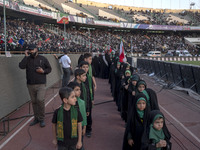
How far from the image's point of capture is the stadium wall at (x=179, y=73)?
10.8 meters

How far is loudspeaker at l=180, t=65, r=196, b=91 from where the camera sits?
1126cm

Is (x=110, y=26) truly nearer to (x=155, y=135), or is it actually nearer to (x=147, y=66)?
(x=147, y=66)

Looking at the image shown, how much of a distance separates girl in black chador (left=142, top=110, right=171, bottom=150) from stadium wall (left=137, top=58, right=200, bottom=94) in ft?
26.2

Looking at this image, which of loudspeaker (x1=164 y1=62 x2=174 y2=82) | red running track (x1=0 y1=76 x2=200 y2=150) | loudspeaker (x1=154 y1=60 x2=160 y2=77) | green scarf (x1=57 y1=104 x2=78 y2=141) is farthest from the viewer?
loudspeaker (x1=154 y1=60 x2=160 y2=77)

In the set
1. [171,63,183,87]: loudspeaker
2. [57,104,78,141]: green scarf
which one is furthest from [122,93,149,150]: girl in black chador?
[171,63,183,87]: loudspeaker

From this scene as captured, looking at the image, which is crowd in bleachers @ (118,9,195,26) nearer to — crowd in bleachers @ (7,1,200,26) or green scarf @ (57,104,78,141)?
crowd in bleachers @ (7,1,200,26)

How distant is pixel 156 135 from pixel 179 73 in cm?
1041

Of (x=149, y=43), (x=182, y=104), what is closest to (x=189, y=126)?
(x=182, y=104)

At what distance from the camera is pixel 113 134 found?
18.1ft

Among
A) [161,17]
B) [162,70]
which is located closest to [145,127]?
[162,70]

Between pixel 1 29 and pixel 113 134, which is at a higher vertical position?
pixel 1 29

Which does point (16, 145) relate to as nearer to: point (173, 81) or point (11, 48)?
point (173, 81)

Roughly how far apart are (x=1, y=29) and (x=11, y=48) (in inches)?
260

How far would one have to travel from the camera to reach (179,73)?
13.0 meters
